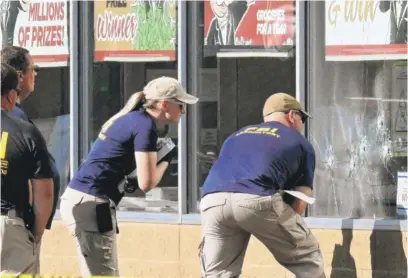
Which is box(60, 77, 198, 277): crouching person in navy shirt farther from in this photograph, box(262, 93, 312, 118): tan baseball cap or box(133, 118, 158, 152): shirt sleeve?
box(262, 93, 312, 118): tan baseball cap

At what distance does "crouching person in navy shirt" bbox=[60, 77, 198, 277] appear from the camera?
21.6 ft

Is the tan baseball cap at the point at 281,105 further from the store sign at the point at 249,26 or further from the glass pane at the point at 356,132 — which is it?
the store sign at the point at 249,26

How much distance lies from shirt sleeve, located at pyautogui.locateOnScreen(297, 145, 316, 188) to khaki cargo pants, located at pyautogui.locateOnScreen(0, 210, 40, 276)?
76.2 inches

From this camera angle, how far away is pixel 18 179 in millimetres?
5973

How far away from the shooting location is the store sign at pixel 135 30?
29.2 ft

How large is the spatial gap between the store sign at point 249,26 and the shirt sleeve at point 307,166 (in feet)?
6.00

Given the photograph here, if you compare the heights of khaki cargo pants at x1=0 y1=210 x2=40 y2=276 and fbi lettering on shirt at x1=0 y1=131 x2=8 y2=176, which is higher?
fbi lettering on shirt at x1=0 y1=131 x2=8 y2=176

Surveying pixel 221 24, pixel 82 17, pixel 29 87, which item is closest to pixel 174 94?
pixel 29 87

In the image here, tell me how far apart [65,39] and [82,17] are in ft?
0.85

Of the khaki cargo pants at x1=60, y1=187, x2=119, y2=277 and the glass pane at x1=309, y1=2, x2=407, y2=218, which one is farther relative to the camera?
the glass pane at x1=309, y1=2, x2=407, y2=218

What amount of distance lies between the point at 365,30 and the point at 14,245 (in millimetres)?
3626

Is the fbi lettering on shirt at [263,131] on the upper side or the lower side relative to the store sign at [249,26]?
lower

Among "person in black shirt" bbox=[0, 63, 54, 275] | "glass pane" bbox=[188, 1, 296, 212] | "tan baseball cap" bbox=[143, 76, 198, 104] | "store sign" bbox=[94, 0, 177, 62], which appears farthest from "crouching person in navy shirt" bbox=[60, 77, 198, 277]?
"store sign" bbox=[94, 0, 177, 62]

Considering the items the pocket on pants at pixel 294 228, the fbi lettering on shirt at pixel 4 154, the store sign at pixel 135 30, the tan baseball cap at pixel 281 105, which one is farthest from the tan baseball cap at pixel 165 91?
the store sign at pixel 135 30
